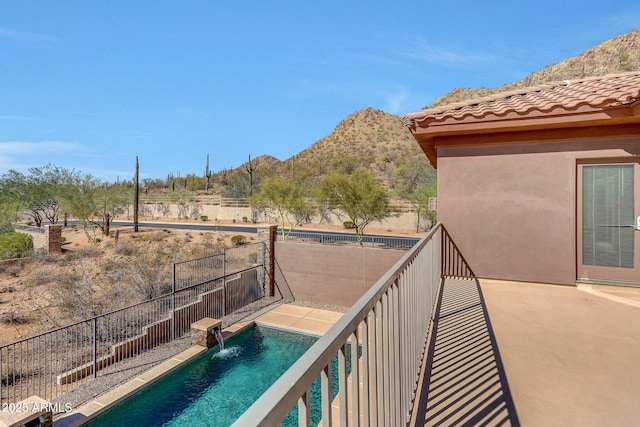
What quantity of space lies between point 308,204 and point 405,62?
15.1m

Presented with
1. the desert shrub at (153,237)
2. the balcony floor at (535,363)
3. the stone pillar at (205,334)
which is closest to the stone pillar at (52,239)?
the desert shrub at (153,237)

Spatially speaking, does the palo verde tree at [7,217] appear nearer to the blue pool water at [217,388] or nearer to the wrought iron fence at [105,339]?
the wrought iron fence at [105,339]

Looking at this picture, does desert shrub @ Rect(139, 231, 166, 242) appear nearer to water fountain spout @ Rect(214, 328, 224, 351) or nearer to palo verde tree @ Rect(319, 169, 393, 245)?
palo verde tree @ Rect(319, 169, 393, 245)

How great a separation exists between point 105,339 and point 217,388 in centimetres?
431

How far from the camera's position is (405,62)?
2119 centimetres

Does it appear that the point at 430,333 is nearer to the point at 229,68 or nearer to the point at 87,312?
the point at 87,312

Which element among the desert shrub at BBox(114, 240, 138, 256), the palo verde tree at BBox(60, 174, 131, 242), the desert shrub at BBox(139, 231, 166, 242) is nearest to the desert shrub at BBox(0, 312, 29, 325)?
the desert shrub at BBox(114, 240, 138, 256)

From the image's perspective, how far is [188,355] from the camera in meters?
9.34

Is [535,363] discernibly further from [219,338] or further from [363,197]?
[363,197]

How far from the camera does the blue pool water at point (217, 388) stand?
698cm

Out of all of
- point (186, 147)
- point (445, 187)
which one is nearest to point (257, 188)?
point (186, 147)

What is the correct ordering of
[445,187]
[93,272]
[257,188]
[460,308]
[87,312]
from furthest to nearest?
1. [257,188]
2. [93,272]
3. [87,312]
4. [445,187]
5. [460,308]

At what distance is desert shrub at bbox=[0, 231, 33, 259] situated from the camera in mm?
19281

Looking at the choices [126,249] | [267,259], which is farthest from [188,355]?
[126,249]
